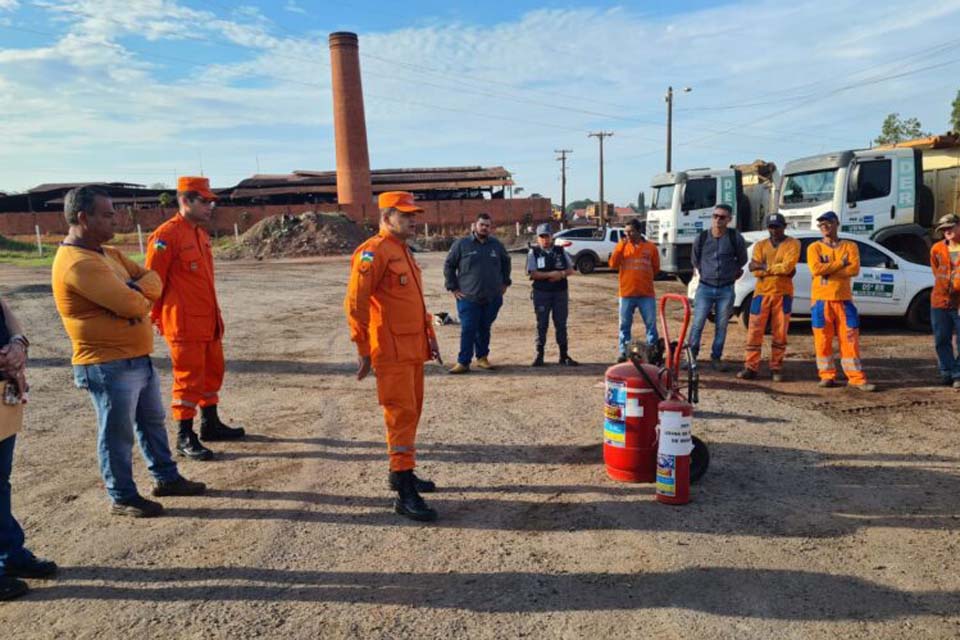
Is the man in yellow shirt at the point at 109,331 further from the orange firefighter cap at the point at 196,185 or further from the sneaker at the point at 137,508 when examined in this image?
the orange firefighter cap at the point at 196,185

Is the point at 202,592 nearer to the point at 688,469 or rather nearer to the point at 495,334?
the point at 688,469

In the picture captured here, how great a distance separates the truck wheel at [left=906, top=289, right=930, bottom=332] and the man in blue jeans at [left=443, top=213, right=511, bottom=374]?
656 centimetres

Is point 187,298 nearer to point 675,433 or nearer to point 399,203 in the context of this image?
point 399,203

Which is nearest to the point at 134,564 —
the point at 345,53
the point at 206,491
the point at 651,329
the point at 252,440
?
the point at 206,491

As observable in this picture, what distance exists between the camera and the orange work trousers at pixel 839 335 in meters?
6.82

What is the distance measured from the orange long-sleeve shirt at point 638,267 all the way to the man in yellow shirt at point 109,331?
17.8 ft

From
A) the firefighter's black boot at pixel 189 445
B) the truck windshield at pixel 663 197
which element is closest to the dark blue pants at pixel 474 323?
the firefighter's black boot at pixel 189 445

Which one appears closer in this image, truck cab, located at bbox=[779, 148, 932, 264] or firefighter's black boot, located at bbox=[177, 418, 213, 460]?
firefighter's black boot, located at bbox=[177, 418, 213, 460]

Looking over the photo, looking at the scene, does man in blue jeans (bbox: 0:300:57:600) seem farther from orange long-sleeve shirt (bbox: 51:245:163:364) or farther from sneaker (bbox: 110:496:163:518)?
sneaker (bbox: 110:496:163:518)

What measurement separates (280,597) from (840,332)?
248 inches

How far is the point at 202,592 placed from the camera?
325 centimetres

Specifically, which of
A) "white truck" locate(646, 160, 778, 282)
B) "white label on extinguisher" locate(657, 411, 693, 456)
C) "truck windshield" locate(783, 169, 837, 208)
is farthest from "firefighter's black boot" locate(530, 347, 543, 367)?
"white truck" locate(646, 160, 778, 282)

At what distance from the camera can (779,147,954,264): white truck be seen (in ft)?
41.3

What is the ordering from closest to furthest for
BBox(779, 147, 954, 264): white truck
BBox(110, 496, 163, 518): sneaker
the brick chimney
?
BBox(110, 496, 163, 518): sneaker < BBox(779, 147, 954, 264): white truck < the brick chimney
